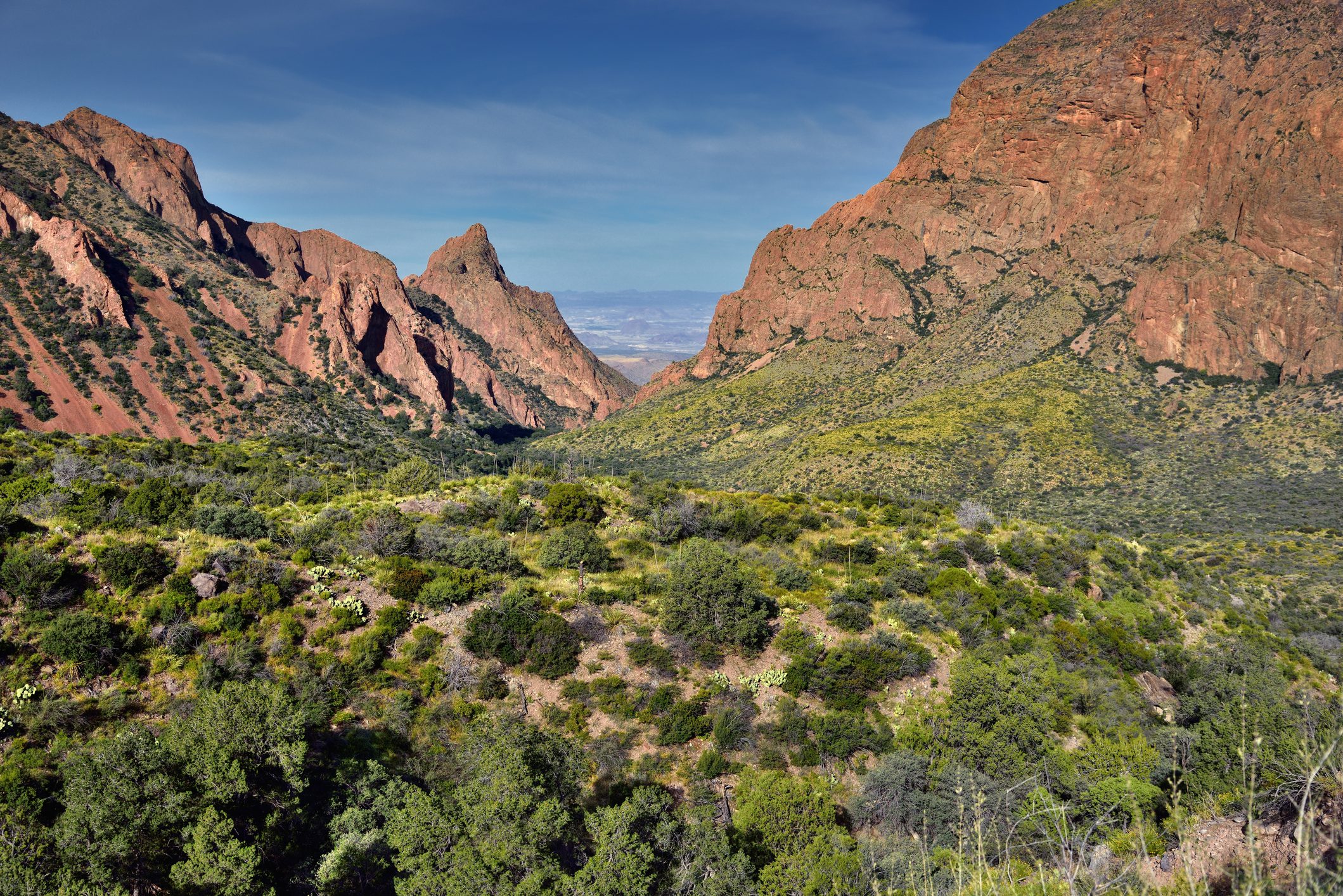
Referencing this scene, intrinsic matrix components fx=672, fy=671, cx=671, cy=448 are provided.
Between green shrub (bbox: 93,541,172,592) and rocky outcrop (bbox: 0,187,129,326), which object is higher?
rocky outcrop (bbox: 0,187,129,326)

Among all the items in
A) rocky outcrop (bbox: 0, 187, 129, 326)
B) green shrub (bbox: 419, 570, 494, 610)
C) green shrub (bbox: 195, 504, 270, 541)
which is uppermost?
rocky outcrop (bbox: 0, 187, 129, 326)

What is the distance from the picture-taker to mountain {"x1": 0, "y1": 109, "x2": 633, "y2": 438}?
67.0m

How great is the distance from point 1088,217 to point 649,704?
123964mm

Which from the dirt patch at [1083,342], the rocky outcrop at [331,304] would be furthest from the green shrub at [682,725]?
the rocky outcrop at [331,304]

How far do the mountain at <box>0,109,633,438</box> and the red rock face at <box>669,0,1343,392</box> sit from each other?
190ft

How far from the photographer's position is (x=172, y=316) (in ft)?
271

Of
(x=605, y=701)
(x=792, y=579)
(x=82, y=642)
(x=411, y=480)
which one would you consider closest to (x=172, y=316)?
(x=411, y=480)

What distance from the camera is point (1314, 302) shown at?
8344 centimetres

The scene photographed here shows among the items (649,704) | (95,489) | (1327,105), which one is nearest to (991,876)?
(649,704)

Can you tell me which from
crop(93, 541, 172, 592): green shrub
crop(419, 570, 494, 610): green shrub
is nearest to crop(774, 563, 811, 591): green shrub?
crop(419, 570, 494, 610): green shrub

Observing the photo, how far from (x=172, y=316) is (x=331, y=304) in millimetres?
33490

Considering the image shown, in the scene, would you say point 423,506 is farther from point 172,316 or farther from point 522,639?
point 172,316

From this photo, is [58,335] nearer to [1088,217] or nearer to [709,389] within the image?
[709,389]

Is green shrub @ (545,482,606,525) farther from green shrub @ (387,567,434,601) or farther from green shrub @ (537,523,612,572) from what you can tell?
green shrub @ (387,567,434,601)
